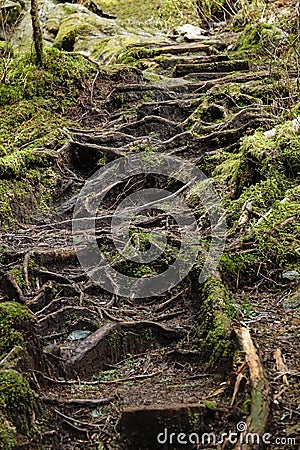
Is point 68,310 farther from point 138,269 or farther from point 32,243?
point 32,243

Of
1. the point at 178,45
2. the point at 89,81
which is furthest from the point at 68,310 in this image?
the point at 178,45

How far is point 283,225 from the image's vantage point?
481 cm

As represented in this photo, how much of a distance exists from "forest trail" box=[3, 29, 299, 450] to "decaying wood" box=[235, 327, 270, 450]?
41 mm

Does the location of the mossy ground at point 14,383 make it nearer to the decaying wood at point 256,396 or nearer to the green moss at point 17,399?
the green moss at point 17,399

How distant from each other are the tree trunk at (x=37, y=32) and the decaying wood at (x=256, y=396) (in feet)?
22.6

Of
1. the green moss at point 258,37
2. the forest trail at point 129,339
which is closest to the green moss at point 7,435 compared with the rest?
the forest trail at point 129,339

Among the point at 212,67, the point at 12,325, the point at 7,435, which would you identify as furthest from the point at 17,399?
the point at 212,67

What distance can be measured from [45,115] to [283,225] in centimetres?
486

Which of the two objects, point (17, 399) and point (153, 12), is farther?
point (153, 12)

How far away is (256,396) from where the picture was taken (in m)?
2.60

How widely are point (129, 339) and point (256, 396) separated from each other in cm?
158

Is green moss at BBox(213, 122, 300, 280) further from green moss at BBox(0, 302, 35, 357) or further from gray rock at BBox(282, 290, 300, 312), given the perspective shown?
green moss at BBox(0, 302, 35, 357)

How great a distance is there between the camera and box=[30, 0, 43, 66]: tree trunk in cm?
829

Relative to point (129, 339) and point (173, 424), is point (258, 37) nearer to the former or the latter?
point (129, 339)
